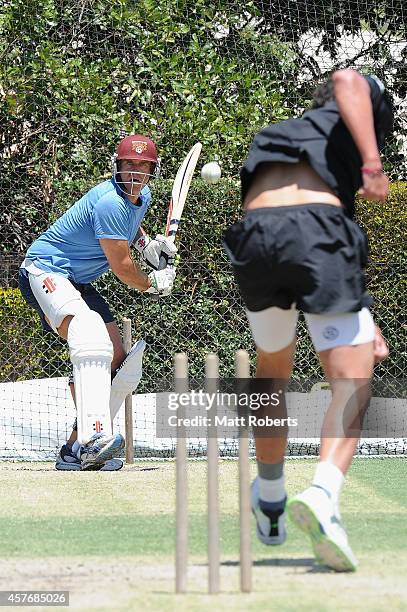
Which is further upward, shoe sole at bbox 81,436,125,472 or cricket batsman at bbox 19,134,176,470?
cricket batsman at bbox 19,134,176,470

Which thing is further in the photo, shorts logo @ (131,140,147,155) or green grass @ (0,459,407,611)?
shorts logo @ (131,140,147,155)

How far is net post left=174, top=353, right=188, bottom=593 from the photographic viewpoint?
2914 mm

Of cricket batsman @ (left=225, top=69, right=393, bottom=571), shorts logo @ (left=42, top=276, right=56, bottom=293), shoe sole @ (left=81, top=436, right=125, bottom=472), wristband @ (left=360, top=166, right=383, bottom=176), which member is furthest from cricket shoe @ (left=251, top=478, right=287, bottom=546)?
shorts logo @ (left=42, top=276, right=56, bottom=293)

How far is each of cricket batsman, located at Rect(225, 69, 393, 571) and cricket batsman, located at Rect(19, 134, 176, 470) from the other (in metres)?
2.40

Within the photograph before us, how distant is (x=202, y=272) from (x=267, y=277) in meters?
5.10

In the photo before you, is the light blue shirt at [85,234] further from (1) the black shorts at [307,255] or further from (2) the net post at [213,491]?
(2) the net post at [213,491]

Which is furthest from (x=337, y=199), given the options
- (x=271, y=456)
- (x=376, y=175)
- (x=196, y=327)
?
(x=196, y=327)

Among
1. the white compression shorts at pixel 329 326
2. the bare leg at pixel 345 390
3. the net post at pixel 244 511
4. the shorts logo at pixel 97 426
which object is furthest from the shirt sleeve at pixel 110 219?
the net post at pixel 244 511

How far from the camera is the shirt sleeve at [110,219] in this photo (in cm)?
612

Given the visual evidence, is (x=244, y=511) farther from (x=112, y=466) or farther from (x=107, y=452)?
(x=112, y=466)

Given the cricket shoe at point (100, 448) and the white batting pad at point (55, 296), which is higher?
the white batting pad at point (55, 296)

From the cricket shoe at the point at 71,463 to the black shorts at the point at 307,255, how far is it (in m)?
3.07

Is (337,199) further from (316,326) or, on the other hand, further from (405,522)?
(405,522)

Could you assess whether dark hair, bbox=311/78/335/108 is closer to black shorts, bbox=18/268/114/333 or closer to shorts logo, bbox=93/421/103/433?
shorts logo, bbox=93/421/103/433
